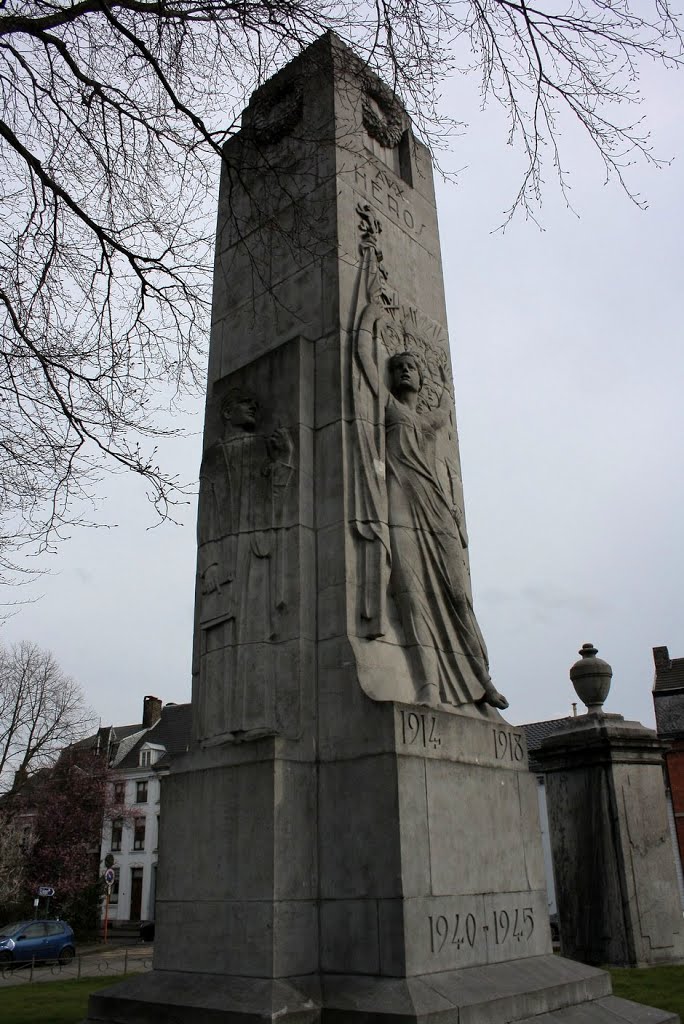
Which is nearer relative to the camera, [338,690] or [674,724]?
[338,690]

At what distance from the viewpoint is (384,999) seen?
229 inches

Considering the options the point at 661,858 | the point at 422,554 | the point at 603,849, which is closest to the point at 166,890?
the point at 422,554

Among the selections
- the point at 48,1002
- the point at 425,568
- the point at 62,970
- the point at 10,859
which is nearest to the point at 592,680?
the point at 425,568

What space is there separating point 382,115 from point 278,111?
1291 millimetres

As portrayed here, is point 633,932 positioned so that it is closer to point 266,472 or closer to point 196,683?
point 196,683

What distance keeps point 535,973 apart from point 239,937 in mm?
2356

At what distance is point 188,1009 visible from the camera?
246 inches

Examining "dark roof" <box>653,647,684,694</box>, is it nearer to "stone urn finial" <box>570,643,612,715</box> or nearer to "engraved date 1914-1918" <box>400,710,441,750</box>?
"stone urn finial" <box>570,643,612,715</box>

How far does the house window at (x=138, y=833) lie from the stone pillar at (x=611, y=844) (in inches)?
1918

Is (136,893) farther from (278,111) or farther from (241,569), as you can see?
(278,111)

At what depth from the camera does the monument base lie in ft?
19.0

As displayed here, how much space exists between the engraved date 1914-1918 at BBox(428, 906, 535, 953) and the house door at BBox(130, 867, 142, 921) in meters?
51.8

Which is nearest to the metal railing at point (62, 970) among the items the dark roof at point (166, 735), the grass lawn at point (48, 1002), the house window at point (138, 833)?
the grass lawn at point (48, 1002)

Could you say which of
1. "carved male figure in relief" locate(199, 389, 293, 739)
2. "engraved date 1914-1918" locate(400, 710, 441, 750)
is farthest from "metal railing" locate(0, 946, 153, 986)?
"engraved date 1914-1918" locate(400, 710, 441, 750)
